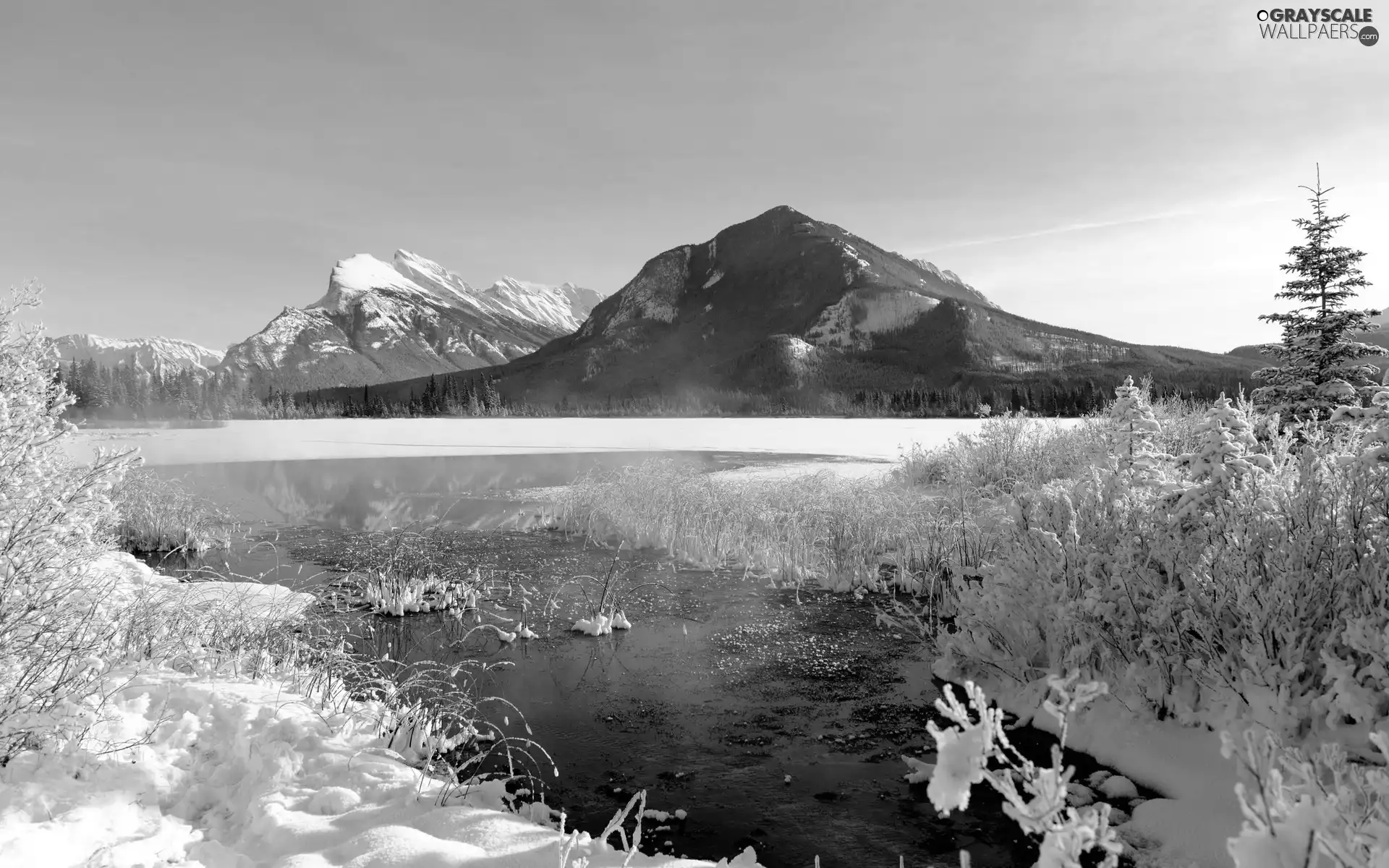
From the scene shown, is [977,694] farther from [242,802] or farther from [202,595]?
[202,595]

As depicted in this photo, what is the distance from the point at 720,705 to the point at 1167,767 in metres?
4.02

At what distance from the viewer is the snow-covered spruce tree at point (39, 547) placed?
168 inches

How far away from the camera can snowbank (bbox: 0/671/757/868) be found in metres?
3.76

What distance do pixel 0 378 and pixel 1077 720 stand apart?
358 inches

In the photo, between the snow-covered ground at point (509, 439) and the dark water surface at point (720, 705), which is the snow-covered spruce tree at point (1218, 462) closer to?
the dark water surface at point (720, 705)

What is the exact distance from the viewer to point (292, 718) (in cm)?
543

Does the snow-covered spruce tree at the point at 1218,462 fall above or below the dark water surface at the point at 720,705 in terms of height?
above

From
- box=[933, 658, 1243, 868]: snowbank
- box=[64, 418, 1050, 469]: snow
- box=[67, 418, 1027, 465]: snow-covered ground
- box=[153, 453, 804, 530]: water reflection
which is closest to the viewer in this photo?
box=[933, 658, 1243, 868]: snowbank

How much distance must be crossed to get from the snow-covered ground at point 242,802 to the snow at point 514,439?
28.3 m

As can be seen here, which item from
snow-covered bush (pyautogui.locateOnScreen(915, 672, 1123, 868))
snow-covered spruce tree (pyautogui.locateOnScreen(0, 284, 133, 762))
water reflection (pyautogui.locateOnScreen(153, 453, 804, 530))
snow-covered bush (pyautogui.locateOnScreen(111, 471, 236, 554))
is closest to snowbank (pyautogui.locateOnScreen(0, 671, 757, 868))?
snow-covered spruce tree (pyautogui.locateOnScreen(0, 284, 133, 762))

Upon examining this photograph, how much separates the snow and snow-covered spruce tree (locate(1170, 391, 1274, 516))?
2404 centimetres

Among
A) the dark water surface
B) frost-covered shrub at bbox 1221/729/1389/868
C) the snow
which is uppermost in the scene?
frost-covered shrub at bbox 1221/729/1389/868

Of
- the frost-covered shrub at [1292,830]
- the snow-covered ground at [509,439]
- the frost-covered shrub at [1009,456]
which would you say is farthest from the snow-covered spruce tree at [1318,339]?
the frost-covered shrub at [1292,830]

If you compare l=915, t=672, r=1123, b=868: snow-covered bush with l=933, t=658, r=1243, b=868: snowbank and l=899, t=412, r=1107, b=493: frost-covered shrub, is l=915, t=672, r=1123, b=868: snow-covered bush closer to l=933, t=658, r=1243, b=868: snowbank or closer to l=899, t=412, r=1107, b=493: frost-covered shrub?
l=933, t=658, r=1243, b=868: snowbank
